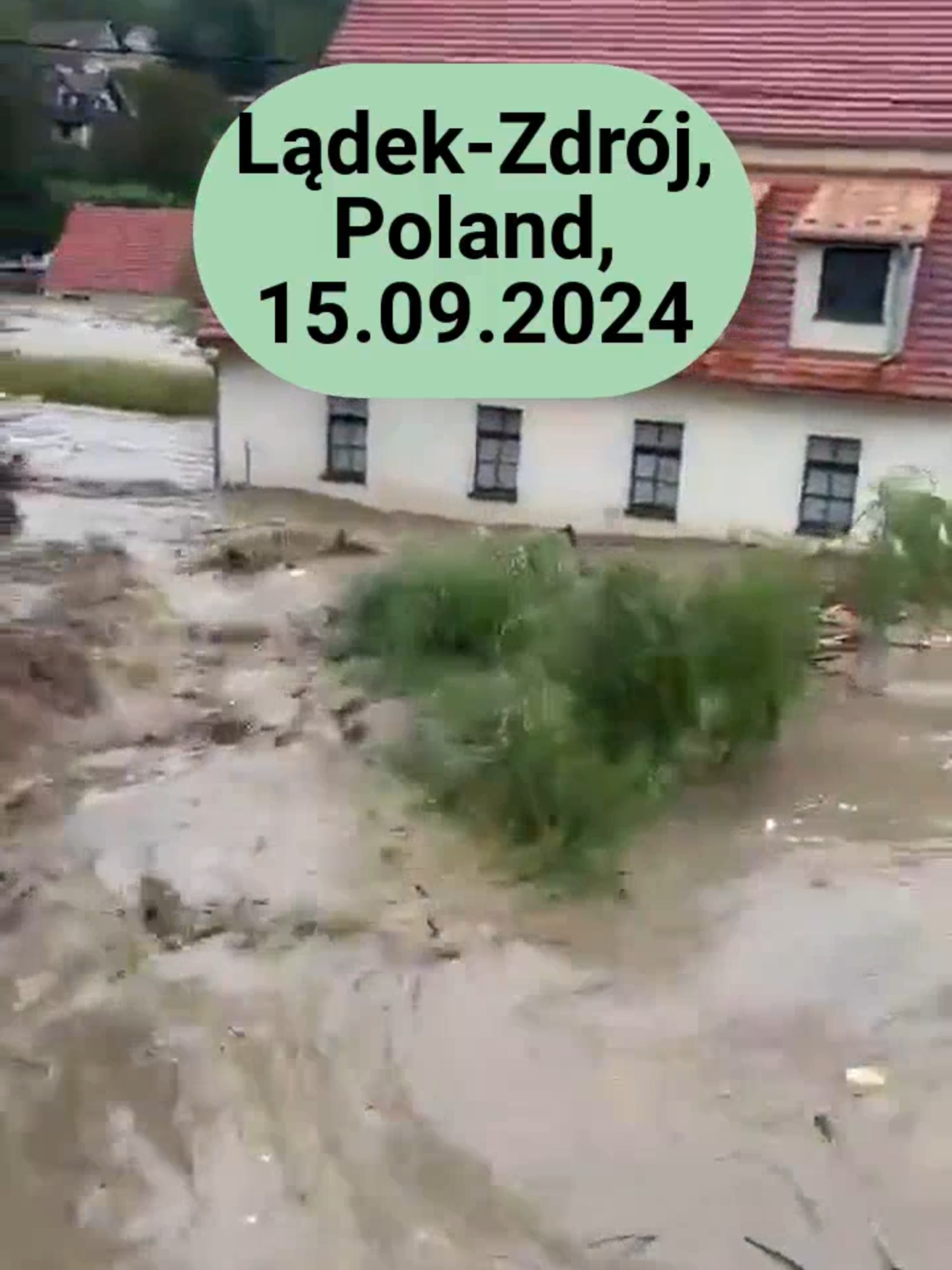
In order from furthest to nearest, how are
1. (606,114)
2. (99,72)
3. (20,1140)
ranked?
(99,72) < (606,114) < (20,1140)

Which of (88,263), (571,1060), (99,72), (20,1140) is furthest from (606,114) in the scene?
(88,263)

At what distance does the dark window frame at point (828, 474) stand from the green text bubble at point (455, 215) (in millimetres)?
1688

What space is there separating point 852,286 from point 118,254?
42.2 feet

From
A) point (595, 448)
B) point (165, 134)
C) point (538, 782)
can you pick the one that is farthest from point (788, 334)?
point (165, 134)

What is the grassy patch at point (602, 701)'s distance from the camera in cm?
444

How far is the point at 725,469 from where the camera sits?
7992 mm

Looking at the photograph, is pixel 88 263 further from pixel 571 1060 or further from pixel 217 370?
pixel 571 1060

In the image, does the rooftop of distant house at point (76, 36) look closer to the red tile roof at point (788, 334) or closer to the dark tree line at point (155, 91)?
the dark tree line at point (155, 91)

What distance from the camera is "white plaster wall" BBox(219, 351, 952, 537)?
770cm

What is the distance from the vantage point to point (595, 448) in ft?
26.9

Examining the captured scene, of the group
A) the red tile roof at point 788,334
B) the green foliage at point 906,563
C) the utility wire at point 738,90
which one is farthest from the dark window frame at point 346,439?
the green foliage at point 906,563

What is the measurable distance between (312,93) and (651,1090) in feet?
14.1

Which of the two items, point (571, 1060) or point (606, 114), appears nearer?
point (571, 1060)

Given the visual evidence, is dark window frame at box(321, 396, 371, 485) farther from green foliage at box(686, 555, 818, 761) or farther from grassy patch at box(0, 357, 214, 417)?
grassy patch at box(0, 357, 214, 417)
